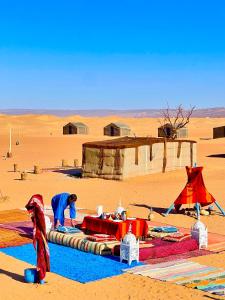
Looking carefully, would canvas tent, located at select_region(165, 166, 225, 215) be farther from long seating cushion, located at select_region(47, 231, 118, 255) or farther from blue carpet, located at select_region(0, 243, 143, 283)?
blue carpet, located at select_region(0, 243, 143, 283)

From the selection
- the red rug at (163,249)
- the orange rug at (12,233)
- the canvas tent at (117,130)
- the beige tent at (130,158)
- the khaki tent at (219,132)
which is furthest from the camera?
the canvas tent at (117,130)

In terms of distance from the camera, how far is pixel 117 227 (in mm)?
14078

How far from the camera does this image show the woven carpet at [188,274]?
10.6 m

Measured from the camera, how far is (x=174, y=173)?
30.5 metres

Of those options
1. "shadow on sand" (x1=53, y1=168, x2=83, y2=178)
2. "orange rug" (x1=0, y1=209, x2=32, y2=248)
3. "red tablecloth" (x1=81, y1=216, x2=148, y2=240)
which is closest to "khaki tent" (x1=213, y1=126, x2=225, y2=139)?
"shadow on sand" (x1=53, y1=168, x2=83, y2=178)

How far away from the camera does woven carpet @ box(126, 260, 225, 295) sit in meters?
10.6

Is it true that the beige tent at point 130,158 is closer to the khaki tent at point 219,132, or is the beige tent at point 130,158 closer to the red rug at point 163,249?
the red rug at point 163,249

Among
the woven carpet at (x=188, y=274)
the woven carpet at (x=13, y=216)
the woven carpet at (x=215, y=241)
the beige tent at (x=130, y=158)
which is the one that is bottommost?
the woven carpet at (x=188, y=274)

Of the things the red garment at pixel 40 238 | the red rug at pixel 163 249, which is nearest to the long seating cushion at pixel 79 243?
the red rug at pixel 163 249

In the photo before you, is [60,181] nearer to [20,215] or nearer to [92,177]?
[92,177]

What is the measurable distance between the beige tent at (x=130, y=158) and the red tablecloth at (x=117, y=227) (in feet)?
43.0

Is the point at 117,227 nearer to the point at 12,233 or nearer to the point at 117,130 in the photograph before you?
the point at 12,233

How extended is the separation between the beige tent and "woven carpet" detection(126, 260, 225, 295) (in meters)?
15.8

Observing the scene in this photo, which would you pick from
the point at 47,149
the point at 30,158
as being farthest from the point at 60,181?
the point at 47,149
